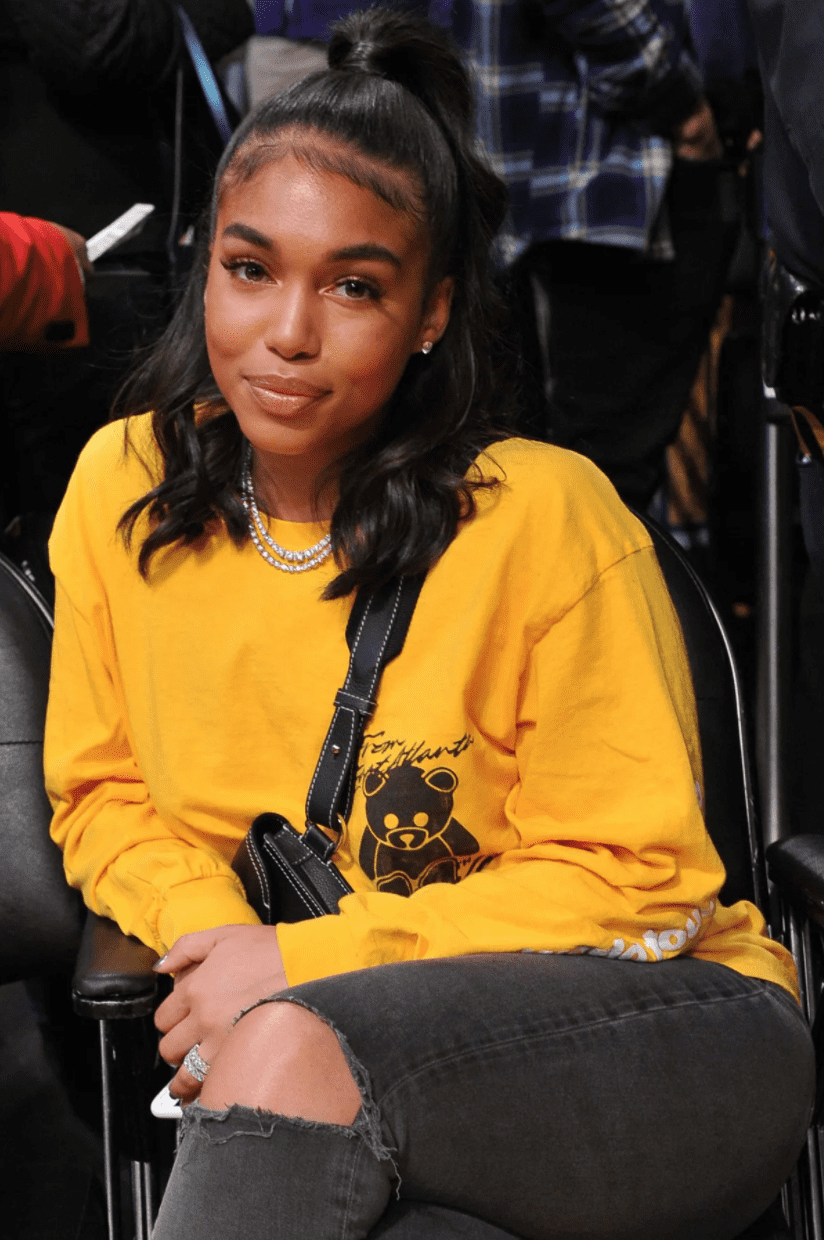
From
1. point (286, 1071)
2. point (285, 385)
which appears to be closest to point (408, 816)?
point (286, 1071)

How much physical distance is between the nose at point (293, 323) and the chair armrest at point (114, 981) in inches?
22.9

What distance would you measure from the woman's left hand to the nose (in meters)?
0.53

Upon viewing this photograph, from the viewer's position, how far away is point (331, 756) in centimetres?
132

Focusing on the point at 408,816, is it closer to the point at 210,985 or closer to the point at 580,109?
the point at 210,985

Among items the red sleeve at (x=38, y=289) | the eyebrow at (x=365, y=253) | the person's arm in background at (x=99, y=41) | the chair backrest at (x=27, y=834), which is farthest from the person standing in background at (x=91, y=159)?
the eyebrow at (x=365, y=253)

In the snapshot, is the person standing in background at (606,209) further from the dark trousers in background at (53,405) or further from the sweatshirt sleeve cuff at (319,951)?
the sweatshirt sleeve cuff at (319,951)

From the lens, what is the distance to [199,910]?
1.30m

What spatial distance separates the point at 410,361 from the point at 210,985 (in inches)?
26.0

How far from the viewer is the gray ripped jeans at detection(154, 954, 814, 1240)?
3.30 feet

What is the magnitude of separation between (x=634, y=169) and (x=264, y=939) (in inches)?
63.5

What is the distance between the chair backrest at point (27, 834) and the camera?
1.51 metres

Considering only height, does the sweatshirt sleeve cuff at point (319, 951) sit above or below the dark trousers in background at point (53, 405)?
below

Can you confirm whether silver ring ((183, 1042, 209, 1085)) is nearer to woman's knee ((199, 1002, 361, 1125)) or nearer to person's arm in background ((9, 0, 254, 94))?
woman's knee ((199, 1002, 361, 1125))

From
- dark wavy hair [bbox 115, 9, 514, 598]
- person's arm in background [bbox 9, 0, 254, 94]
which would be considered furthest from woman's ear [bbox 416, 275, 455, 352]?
person's arm in background [bbox 9, 0, 254, 94]
